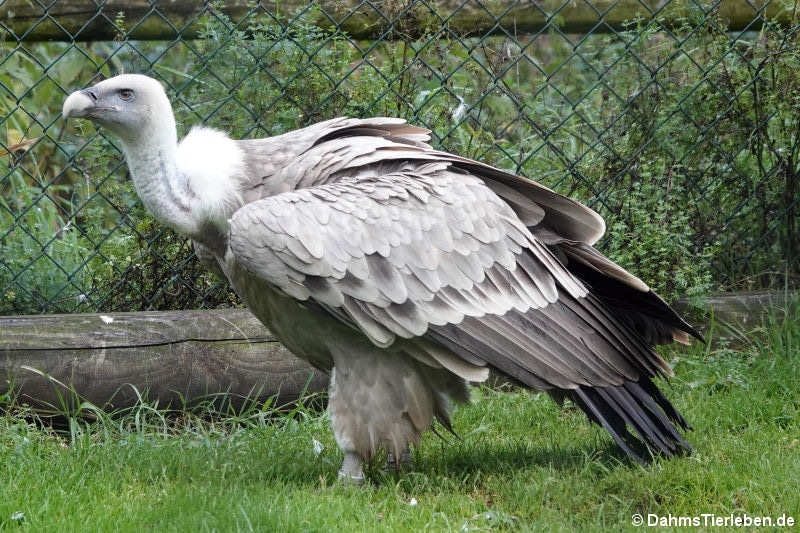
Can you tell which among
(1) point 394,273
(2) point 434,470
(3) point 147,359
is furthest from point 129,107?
(2) point 434,470

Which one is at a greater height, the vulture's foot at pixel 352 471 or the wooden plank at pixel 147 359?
the wooden plank at pixel 147 359

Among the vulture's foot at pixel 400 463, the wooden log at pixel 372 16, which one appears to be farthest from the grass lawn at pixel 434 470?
the wooden log at pixel 372 16

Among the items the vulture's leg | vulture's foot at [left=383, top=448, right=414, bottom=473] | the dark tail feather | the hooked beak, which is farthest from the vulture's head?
the dark tail feather

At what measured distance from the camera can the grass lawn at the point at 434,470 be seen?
370 cm

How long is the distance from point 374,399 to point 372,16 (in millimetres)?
2391

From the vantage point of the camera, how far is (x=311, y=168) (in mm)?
4203

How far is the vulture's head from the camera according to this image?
4.04m

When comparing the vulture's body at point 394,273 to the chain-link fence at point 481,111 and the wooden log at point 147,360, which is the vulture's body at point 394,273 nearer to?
the wooden log at point 147,360

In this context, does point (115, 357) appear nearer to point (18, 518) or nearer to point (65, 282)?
point (65, 282)

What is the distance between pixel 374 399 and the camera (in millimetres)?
4008

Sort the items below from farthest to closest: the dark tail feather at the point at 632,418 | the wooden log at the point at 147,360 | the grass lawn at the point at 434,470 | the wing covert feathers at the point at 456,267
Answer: the wooden log at the point at 147,360, the dark tail feather at the point at 632,418, the wing covert feathers at the point at 456,267, the grass lawn at the point at 434,470

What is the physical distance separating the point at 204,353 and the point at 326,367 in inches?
39.4

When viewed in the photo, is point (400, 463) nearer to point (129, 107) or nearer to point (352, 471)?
point (352, 471)

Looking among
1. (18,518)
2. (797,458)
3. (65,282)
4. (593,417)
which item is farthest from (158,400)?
(797,458)
